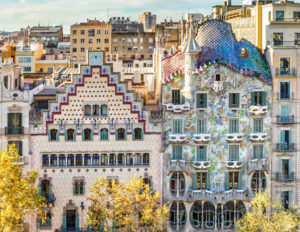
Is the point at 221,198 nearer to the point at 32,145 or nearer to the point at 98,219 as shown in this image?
the point at 98,219

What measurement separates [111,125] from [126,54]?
75.6m

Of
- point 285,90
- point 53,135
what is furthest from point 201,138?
point 53,135

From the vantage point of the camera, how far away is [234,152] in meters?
51.1

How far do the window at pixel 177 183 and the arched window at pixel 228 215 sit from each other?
4.21 metres

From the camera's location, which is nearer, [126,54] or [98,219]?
[98,219]

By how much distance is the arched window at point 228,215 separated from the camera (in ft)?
169

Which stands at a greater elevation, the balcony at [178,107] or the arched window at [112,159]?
the balcony at [178,107]

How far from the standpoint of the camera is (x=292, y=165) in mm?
52062

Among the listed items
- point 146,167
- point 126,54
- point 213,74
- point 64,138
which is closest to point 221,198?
point 146,167

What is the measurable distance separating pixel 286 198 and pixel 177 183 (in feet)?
33.5

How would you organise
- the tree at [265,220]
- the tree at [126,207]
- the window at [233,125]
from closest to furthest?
1. the tree at [265,220]
2. the tree at [126,207]
3. the window at [233,125]

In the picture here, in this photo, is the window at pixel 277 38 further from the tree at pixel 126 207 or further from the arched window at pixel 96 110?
the tree at pixel 126 207

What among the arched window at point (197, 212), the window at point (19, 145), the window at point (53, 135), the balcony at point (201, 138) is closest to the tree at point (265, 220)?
the arched window at point (197, 212)

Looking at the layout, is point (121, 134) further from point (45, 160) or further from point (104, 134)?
point (45, 160)
